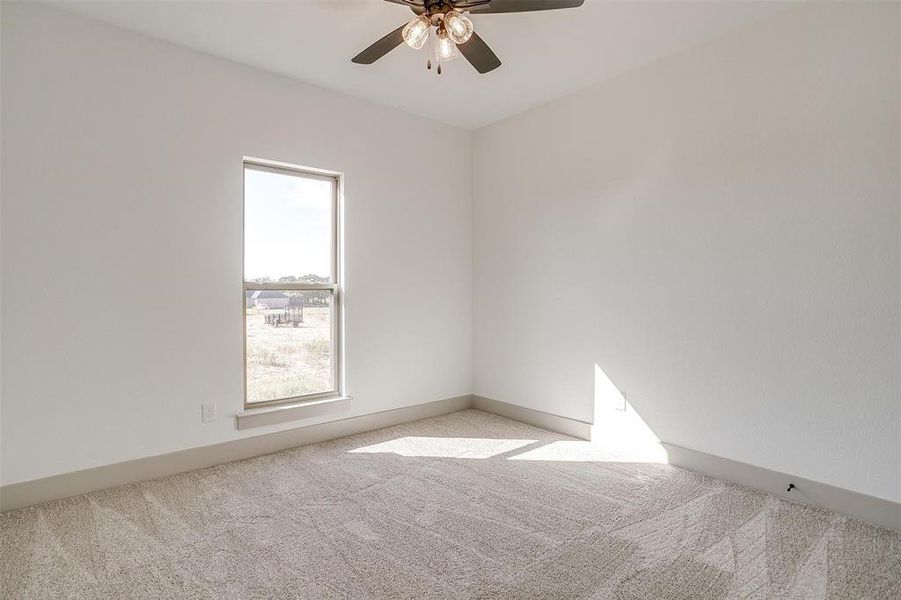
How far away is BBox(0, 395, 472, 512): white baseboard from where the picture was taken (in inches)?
102

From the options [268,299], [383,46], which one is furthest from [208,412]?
[383,46]

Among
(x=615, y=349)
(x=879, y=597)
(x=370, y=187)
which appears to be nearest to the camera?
(x=879, y=597)

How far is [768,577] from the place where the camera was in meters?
1.97

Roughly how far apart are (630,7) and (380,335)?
2879mm

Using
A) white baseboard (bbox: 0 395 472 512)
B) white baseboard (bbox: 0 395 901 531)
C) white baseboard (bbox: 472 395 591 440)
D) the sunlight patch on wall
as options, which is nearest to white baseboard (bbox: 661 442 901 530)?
white baseboard (bbox: 0 395 901 531)

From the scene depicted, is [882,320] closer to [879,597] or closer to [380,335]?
[879,597]

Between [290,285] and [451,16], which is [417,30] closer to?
[451,16]

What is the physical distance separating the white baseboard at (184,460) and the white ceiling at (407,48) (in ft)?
8.53

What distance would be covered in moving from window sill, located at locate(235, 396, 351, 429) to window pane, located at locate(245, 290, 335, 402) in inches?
4.1

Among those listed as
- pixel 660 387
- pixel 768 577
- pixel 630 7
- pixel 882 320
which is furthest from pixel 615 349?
pixel 630 7

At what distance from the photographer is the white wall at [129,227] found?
8.48 feet

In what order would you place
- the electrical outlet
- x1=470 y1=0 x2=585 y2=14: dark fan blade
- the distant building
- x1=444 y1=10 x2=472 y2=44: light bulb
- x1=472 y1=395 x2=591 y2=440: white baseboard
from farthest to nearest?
1. x1=472 y1=395 x2=591 y2=440: white baseboard
2. the distant building
3. the electrical outlet
4. x1=444 y1=10 x2=472 y2=44: light bulb
5. x1=470 y1=0 x2=585 y2=14: dark fan blade

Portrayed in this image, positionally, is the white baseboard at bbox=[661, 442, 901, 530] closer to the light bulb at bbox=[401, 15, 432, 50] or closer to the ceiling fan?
the ceiling fan

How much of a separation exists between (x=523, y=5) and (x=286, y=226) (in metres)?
2.30
